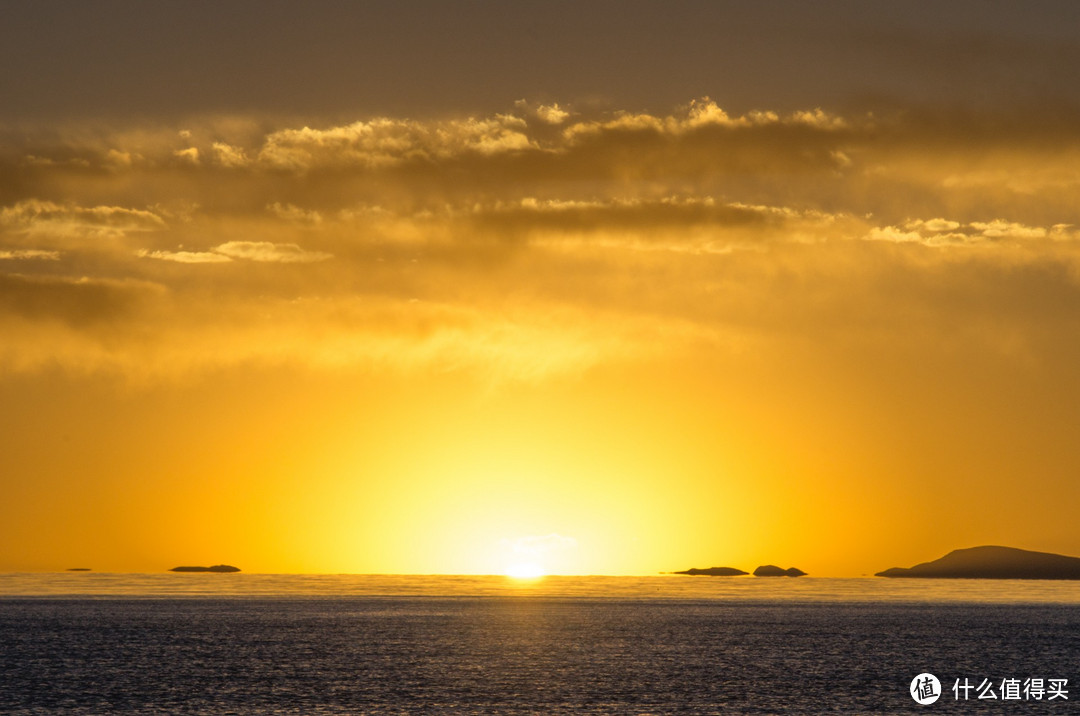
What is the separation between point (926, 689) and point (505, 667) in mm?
35218

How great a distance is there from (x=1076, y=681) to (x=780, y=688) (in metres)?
24.4

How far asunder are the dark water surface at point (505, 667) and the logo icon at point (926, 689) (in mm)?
965

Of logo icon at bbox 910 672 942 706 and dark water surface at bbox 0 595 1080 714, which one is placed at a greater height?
logo icon at bbox 910 672 942 706

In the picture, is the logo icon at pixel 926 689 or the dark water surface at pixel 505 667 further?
the logo icon at pixel 926 689

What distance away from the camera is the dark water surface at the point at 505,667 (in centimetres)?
7844

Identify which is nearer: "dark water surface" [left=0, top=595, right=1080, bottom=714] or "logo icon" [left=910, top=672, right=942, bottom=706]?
"dark water surface" [left=0, top=595, right=1080, bottom=714]

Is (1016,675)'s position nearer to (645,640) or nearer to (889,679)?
(889,679)

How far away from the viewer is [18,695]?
80.2 meters

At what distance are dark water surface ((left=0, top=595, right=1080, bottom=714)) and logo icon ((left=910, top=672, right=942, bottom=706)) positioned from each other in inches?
38.0

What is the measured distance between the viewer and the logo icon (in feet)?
270

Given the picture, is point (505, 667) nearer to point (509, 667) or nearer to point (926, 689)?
point (509, 667)

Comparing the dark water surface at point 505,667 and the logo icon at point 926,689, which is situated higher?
the logo icon at point 926,689

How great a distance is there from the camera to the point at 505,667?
347ft

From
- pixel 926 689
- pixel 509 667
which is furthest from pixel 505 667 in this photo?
pixel 926 689
